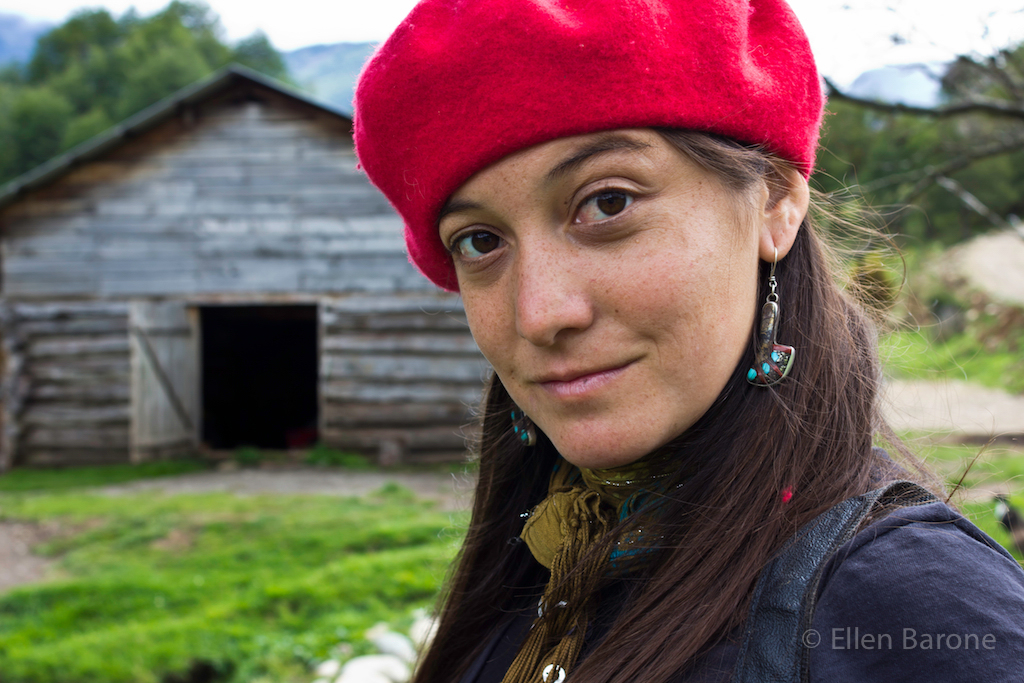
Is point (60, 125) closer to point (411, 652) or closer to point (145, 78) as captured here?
point (145, 78)

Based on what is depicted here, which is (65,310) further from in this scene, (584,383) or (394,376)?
(584,383)

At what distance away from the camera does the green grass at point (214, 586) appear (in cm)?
402

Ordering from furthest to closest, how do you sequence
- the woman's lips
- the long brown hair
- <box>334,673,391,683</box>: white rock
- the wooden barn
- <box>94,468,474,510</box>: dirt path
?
the wooden barn < <box>94,468,474,510</box>: dirt path < <box>334,673,391,683</box>: white rock < the woman's lips < the long brown hair

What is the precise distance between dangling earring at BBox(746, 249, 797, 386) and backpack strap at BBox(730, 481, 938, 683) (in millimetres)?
235

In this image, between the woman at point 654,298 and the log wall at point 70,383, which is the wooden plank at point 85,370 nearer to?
the log wall at point 70,383

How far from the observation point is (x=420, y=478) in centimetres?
→ 944

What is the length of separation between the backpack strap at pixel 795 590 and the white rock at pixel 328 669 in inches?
134

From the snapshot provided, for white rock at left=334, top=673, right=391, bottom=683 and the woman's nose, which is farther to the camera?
white rock at left=334, top=673, right=391, bottom=683

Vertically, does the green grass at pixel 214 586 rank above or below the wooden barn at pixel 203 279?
below

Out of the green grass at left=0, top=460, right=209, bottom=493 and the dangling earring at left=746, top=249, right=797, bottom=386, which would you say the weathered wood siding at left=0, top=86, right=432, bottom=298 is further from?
the dangling earring at left=746, top=249, right=797, bottom=386

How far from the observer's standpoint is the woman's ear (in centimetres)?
118

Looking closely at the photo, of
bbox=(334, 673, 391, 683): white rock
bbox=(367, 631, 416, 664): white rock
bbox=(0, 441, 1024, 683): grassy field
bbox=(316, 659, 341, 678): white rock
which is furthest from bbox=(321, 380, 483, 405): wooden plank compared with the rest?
bbox=(334, 673, 391, 683): white rock

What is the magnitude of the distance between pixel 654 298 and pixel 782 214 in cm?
32

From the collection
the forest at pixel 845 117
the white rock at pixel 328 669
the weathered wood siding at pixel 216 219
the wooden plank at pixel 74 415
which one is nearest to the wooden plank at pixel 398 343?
the weathered wood siding at pixel 216 219
